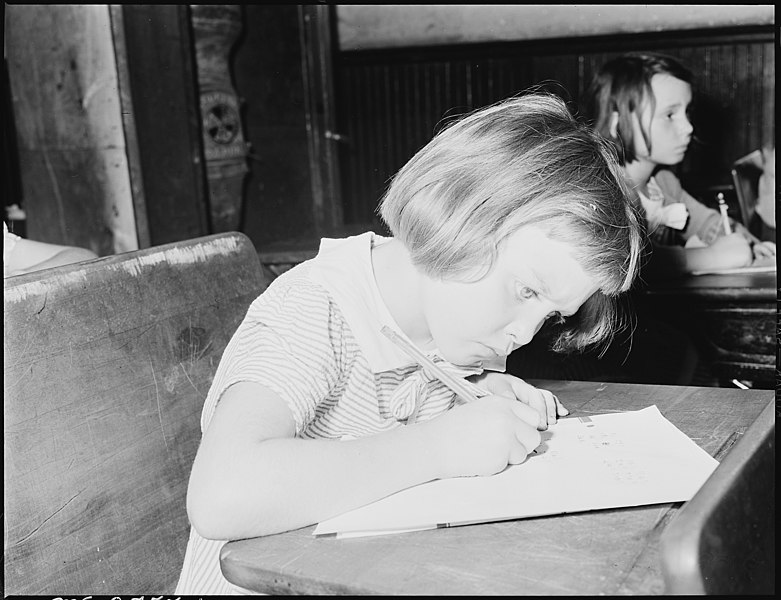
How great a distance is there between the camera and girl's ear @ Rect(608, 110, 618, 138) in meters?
2.87

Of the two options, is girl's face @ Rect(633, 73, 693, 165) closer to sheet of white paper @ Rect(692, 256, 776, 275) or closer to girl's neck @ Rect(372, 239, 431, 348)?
sheet of white paper @ Rect(692, 256, 776, 275)

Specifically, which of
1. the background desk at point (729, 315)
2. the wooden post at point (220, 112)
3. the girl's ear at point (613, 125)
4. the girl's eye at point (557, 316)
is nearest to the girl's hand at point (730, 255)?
the background desk at point (729, 315)

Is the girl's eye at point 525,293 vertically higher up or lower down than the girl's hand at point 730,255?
higher up

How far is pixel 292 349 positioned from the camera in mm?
1085

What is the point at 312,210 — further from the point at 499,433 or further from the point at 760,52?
the point at 499,433

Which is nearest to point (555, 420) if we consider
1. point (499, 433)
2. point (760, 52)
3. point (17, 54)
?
point (499, 433)

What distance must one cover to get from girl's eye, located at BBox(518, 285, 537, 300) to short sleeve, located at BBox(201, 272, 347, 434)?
25cm

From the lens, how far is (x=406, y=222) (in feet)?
3.97

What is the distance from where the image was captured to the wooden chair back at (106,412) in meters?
1.21

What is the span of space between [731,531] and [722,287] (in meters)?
1.63

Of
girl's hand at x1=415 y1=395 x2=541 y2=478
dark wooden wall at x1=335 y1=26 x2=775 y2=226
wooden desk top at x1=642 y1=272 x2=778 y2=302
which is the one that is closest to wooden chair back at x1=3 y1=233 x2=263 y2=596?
girl's hand at x1=415 y1=395 x2=541 y2=478

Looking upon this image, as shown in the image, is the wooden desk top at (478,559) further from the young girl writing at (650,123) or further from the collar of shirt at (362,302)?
the young girl writing at (650,123)

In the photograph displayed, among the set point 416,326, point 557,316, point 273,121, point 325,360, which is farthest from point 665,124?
point 273,121

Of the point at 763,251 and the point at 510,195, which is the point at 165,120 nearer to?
the point at 763,251
